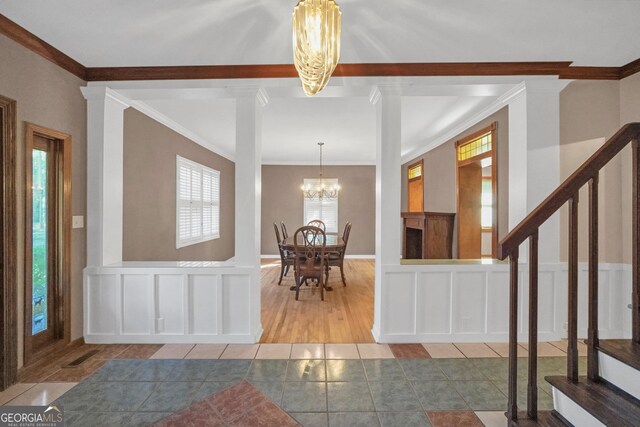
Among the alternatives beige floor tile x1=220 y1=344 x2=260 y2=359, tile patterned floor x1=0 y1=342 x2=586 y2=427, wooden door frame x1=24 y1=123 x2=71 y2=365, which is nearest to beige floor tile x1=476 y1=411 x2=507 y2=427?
tile patterned floor x1=0 y1=342 x2=586 y2=427

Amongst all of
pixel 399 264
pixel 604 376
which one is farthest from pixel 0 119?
pixel 604 376

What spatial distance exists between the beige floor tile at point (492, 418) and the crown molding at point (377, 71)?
8.59ft

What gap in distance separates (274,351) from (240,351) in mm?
296

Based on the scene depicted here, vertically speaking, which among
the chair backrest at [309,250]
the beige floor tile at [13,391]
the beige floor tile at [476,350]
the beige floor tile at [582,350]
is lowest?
the beige floor tile at [13,391]

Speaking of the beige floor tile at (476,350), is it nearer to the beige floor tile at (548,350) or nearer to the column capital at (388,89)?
the beige floor tile at (548,350)

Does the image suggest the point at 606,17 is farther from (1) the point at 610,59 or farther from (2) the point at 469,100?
(2) the point at 469,100

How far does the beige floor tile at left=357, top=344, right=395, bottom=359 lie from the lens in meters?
2.49

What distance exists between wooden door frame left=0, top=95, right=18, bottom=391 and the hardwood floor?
5.89ft

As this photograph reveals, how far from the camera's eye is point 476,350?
2578 mm

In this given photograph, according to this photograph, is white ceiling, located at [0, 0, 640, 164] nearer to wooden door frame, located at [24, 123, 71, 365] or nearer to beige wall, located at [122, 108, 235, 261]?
wooden door frame, located at [24, 123, 71, 365]

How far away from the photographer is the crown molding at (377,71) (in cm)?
261

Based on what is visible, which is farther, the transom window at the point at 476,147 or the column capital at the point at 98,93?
the transom window at the point at 476,147

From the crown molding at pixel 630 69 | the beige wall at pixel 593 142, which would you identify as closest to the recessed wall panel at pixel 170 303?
the beige wall at pixel 593 142

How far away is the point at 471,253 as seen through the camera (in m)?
4.23
